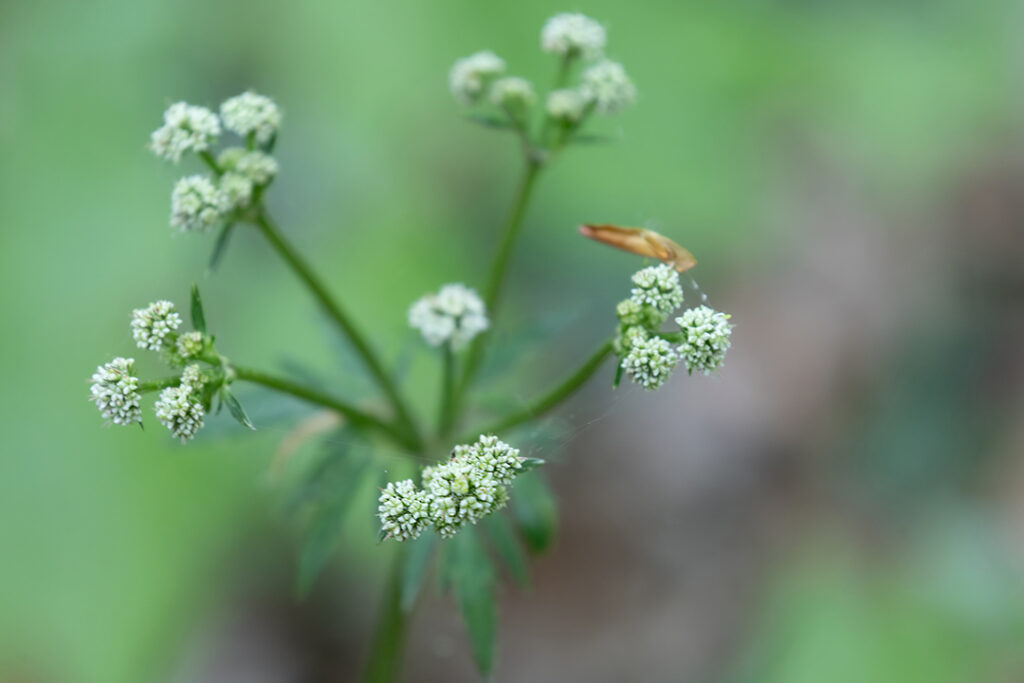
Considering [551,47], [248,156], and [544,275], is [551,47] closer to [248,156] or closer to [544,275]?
[248,156]

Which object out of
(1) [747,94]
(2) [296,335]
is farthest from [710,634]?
(1) [747,94]

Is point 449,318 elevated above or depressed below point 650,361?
below

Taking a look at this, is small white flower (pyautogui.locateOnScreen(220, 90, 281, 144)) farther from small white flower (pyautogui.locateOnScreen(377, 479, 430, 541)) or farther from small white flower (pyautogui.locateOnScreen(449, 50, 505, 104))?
small white flower (pyautogui.locateOnScreen(377, 479, 430, 541))

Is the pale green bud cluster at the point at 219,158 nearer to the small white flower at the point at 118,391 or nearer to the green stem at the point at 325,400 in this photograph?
the green stem at the point at 325,400

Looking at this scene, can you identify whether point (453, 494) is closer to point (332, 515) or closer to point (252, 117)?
point (332, 515)

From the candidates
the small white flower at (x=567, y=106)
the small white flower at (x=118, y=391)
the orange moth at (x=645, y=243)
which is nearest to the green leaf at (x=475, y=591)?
the orange moth at (x=645, y=243)

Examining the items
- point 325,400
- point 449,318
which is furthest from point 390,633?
point 449,318
